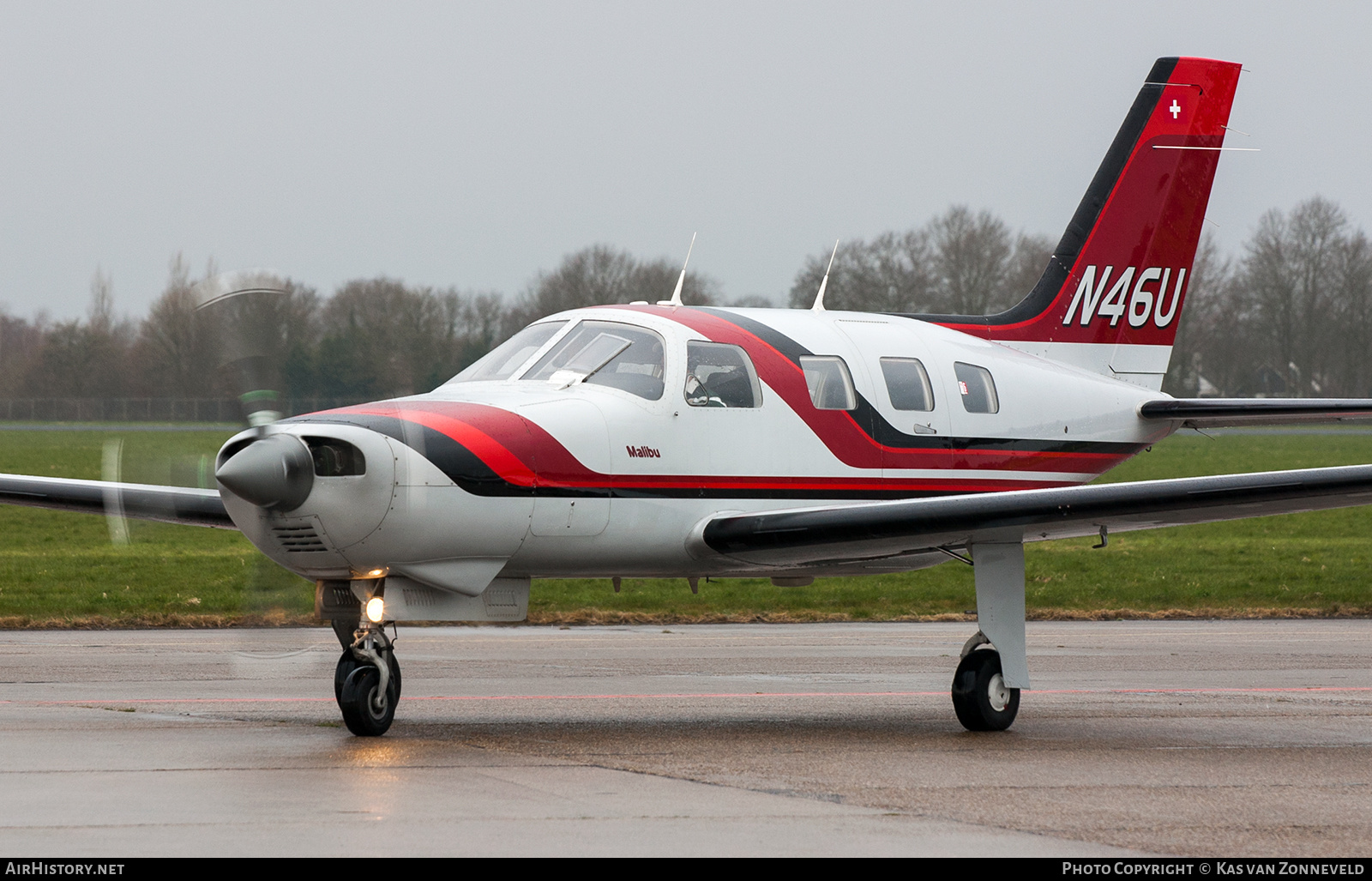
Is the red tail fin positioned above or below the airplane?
above

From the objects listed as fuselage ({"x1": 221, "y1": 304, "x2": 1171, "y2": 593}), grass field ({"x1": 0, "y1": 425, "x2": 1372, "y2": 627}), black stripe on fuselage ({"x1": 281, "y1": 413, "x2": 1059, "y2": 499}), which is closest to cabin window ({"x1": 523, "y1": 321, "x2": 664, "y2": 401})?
fuselage ({"x1": 221, "y1": 304, "x2": 1171, "y2": 593})

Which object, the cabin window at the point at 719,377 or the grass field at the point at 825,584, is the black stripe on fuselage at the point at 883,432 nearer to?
the cabin window at the point at 719,377

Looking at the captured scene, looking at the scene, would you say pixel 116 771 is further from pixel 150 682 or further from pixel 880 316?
pixel 880 316

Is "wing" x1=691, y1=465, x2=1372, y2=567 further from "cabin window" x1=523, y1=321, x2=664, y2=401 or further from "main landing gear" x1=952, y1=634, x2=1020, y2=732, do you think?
"cabin window" x1=523, y1=321, x2=664, y2=401

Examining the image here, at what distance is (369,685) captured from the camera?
409 inches

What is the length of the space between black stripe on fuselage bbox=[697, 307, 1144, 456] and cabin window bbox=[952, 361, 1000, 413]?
26cm

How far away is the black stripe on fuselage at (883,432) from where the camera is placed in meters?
12.0

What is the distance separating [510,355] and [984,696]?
4127 mm

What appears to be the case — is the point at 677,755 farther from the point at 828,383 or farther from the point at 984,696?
the point at 828,383

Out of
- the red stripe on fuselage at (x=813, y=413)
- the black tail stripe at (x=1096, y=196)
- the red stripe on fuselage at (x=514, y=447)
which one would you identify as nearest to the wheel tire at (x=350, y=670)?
the red stripe on fuselage at (x=514, y=447)

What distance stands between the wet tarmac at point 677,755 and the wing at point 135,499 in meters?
1.45

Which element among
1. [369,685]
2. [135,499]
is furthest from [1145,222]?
[135,499]

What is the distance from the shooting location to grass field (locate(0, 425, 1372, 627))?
2320cm

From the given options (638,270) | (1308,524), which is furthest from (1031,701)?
(638,270)
